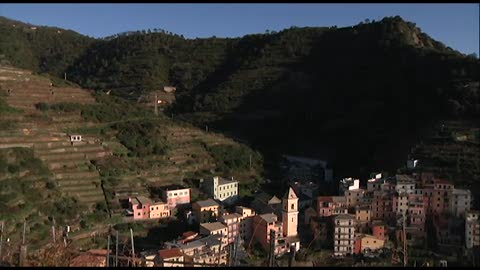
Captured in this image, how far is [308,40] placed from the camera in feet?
134

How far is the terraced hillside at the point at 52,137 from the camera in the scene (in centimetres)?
1711

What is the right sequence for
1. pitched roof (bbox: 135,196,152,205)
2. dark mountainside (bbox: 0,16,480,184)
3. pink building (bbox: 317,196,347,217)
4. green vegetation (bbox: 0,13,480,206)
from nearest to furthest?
pitched roof (bbox: 135,196,152,205), pink building (bbox: 317,196,347,217), green vegetation (bbox: 0,13,480,206), dark mountainside (bbox: 0,16,480,184)

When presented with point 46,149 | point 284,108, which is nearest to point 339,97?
point 284,108

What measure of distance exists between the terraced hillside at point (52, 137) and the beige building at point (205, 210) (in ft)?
10.5

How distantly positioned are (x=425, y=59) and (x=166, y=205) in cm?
1685

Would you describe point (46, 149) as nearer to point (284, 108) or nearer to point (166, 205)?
point (166, 205)

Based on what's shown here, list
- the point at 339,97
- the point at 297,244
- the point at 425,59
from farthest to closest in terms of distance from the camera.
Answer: the point at 339,97 < the point at 425,59 < the point at 297,244

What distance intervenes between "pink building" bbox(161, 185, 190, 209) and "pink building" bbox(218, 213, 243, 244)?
7.04 ft

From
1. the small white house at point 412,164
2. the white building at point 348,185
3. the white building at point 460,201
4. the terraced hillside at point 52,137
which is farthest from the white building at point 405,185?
the terraced hillside at point 52,137

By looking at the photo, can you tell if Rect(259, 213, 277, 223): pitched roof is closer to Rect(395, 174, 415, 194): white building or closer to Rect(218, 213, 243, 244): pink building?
Rect(218, 213, 243, 244): pink building

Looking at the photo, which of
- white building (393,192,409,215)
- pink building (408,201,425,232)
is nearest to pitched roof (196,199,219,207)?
white building (393,192,409,215)

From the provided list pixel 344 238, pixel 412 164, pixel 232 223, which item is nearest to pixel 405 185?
pixel 412 164

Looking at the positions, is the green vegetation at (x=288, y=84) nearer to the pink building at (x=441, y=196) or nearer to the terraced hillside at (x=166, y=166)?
the terraced hillside at (x=166, y=166)

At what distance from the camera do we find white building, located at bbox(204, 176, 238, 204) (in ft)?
65.7
